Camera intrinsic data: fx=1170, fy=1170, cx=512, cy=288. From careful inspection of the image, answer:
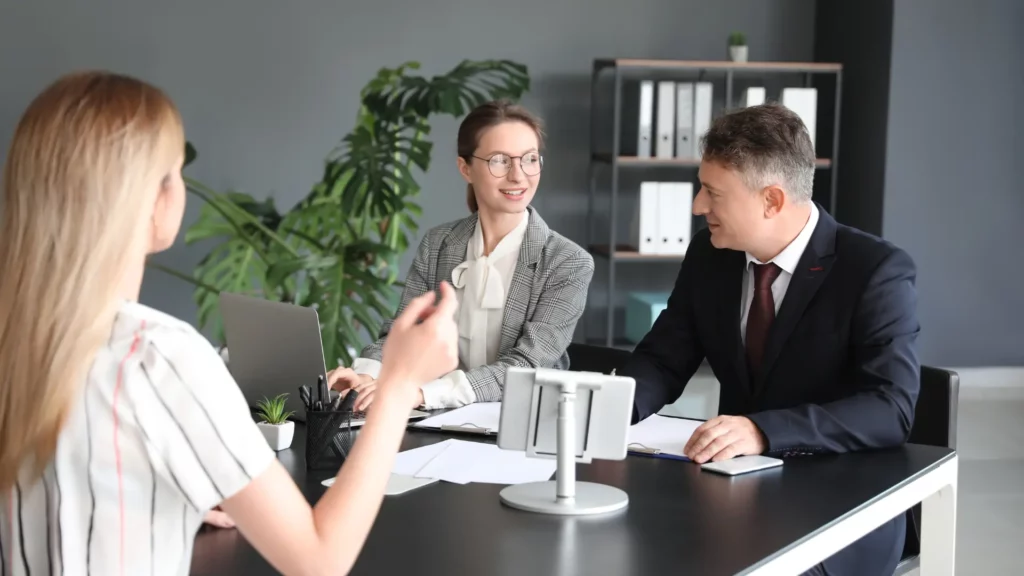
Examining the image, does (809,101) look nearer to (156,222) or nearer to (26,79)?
(26,79)

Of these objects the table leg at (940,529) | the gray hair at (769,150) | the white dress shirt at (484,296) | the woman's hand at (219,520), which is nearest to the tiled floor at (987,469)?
the white dress shirt at (484,296)

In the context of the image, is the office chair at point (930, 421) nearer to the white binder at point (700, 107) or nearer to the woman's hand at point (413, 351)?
the woman's hand at point (413, 351)

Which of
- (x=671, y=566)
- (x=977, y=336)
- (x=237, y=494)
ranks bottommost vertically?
(x=977, y=336)

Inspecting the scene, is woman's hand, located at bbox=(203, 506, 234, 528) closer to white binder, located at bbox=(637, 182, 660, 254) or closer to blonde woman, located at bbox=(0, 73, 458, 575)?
blonde woman, located at bbox=(0, 73, 458, 575)

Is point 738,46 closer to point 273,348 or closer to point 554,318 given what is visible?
point 554,318

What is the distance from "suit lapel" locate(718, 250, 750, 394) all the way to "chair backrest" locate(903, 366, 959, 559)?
34 centimetres

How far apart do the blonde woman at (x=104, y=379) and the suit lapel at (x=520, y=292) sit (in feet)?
5.35

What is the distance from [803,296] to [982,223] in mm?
4147

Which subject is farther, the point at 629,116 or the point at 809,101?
the point at 629,116

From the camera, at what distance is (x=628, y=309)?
6070 mm

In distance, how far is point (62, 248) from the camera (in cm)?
113

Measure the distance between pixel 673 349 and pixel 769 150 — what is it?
1.59 feet

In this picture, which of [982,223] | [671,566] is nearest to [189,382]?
[671,566]

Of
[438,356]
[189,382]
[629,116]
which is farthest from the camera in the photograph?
[629,116]
